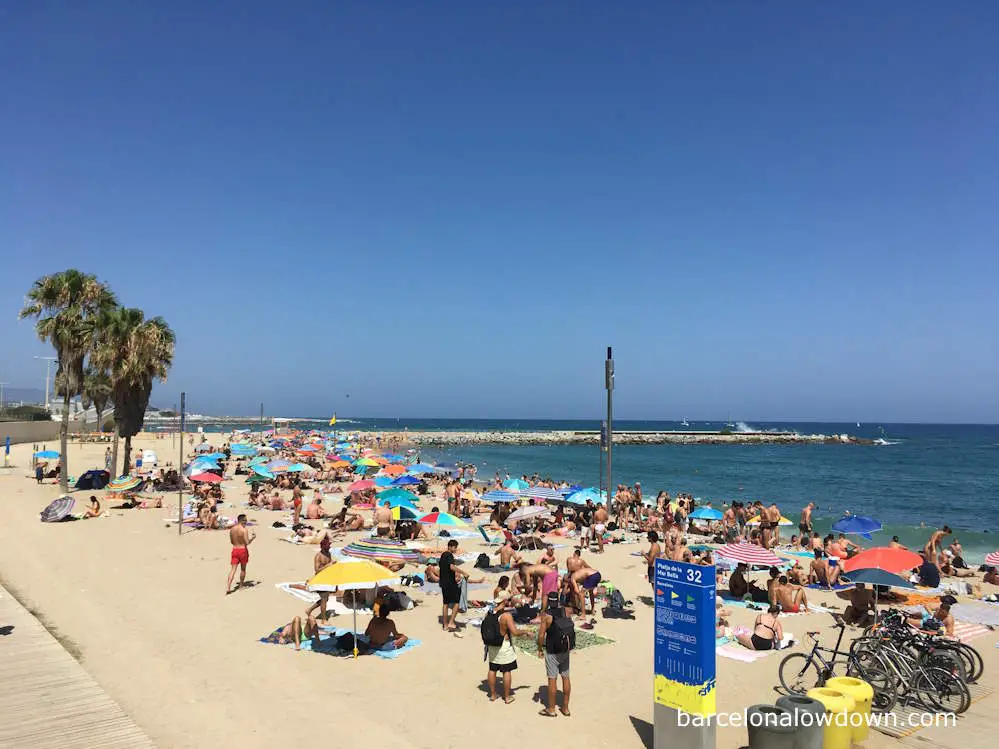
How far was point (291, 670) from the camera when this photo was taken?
27.1ft

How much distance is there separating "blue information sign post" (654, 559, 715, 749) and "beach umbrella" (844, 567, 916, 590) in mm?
4609

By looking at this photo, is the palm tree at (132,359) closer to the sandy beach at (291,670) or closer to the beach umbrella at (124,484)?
the beach umbrella at (124,484)

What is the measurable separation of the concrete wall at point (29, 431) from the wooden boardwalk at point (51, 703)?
49157mm

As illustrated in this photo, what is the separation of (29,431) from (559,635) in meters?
60.0

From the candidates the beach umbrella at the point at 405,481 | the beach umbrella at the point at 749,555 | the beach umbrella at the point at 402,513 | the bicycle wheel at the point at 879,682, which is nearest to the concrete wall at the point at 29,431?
the beach umbrella at the point at 405,481

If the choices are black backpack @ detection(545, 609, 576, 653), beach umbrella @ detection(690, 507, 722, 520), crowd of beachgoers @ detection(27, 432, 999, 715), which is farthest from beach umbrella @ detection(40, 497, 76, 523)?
beach umbrella @ detection(690, 507, 722, 520)

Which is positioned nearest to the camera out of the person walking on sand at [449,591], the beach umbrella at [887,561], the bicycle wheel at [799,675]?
the bicycle wheel at [799,675]

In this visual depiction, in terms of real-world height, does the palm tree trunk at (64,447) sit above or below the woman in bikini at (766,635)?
above

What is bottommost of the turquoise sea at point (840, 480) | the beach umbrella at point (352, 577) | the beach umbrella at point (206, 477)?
the turquoise sea at point (840, 480)

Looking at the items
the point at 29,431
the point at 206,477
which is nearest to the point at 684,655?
the point at 206,477

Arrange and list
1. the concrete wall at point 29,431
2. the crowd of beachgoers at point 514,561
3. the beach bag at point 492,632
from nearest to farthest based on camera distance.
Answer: the beach bag at point 492,632
the crowd of beachgoers at point 514,561
the concrete wall at point 29,431

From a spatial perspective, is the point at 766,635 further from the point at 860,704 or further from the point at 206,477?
the point at 206,477

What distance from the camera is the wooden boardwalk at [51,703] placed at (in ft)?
19.3

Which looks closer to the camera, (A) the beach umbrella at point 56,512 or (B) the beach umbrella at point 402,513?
(B) the beach umbrella at point 402,513
